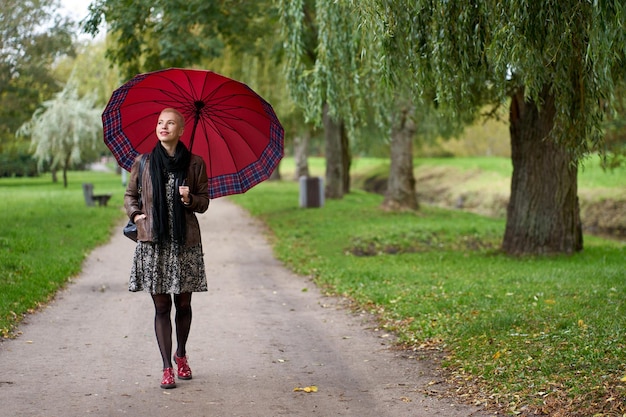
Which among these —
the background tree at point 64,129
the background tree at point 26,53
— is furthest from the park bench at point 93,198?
the background tree at point 64,129

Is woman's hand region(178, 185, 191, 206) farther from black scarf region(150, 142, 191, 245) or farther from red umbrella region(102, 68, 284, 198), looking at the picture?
red umbrella region(102, 68, 284, 198)

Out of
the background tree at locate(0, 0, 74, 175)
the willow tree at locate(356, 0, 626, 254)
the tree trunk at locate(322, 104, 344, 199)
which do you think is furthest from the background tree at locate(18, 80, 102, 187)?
the willow tree at locate(356, 0, 626, 254)

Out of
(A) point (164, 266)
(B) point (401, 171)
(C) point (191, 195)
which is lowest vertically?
(A) point (164, 266)

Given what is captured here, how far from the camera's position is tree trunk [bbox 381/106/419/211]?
24656 millimetres

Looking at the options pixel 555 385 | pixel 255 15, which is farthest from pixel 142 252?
pixel 255 15

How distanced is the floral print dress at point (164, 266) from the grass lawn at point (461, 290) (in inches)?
89.9

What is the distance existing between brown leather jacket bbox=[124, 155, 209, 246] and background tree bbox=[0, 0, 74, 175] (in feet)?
62.2

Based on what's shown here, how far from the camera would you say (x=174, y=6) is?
17469 mm

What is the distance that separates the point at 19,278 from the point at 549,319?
668cm

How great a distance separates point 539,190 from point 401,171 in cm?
1033

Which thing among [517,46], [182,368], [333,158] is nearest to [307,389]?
[182,368]

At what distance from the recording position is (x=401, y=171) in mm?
24656

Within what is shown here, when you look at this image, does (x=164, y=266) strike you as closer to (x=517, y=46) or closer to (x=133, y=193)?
(x=133, y=193)

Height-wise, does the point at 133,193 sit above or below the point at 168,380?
above
